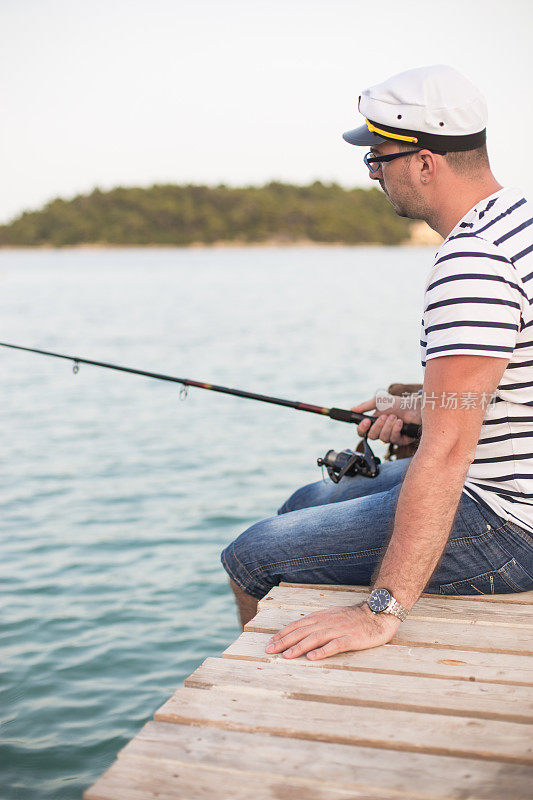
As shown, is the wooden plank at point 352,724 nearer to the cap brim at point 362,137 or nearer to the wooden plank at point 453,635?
the wooden plank at point 453,635

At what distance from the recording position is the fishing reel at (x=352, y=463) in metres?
3.39

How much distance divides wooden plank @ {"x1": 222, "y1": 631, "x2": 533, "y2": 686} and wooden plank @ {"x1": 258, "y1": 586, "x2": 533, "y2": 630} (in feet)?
0.73

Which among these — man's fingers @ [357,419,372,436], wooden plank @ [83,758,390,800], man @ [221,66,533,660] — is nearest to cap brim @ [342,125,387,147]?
man @ [221,66,533,660]

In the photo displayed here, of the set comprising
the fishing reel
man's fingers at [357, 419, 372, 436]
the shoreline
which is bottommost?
the fishing reel

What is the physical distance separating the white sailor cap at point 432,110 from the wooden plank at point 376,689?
1487mm

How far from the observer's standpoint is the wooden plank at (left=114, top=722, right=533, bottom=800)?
5.73 feet

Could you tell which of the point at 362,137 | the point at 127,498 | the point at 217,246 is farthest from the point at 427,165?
the point at 217,246

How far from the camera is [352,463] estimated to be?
3418 millimetres

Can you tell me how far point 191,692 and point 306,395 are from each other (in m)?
11.6

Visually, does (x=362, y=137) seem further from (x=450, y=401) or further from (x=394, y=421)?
(x=394, y=421)

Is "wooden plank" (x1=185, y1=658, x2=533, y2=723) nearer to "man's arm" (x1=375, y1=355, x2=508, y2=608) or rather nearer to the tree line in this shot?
"man's arm" (x1=375, y1=355, x2=508, y2=608)

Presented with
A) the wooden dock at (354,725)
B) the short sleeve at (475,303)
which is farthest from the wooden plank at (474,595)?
the short sleeve at (475,303)

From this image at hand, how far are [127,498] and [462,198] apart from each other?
6269 mm

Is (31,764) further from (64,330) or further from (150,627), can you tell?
(64,330)
